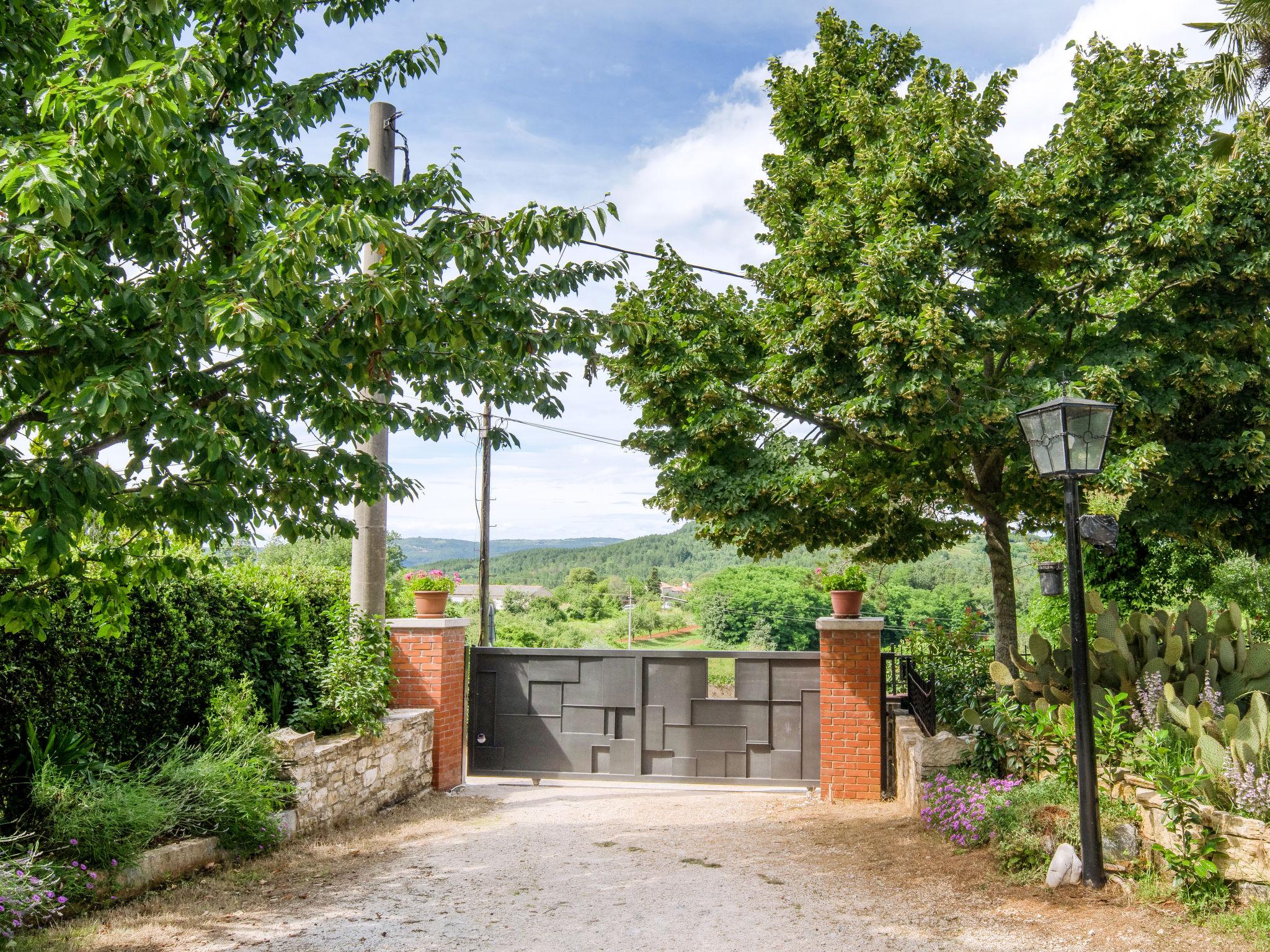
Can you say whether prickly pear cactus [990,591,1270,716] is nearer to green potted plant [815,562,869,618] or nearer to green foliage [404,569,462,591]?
green potted plant [815,562,869,618]

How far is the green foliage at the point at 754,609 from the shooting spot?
1435 inches

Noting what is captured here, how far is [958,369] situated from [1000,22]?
326cm

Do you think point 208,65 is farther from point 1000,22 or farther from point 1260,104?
point 1260,104

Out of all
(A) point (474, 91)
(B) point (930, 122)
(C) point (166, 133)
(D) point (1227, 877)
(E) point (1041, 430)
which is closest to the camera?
(C) point (166, 133)

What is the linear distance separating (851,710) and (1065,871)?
3019mm

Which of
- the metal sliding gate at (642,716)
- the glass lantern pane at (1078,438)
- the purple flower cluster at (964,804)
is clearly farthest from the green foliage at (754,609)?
the glass lantern pane at (1078,438)

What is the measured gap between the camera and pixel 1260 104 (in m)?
13.2

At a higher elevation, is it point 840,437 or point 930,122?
point 930,122

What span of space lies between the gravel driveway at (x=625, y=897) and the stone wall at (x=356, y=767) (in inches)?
8.4

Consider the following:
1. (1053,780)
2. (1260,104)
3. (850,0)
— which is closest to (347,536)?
(1053,780)

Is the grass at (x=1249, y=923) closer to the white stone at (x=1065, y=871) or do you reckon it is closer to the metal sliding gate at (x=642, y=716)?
the white stone at (x=1065, y=871)

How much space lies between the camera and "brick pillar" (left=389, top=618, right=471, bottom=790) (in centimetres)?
758

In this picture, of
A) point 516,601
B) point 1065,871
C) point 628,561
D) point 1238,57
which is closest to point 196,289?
point 1065,871

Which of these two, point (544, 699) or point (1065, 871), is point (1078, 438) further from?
point (544, 699)
